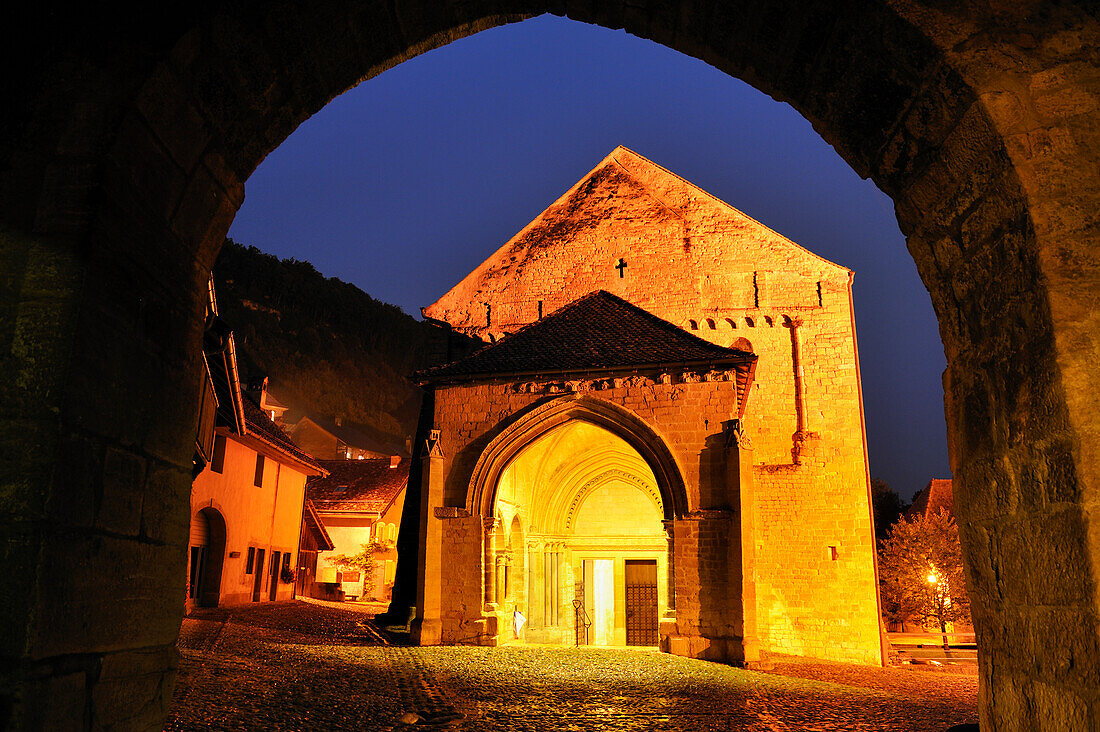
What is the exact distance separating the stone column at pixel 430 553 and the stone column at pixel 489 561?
2.79ft

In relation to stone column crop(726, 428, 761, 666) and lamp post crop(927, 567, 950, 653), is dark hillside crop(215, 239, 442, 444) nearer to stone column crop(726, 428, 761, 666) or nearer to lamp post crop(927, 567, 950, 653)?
lamp post crop(927, 567, 950, 653)

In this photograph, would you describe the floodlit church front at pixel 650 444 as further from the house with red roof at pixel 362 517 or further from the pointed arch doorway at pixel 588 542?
the house with red roof at pixel 362 517

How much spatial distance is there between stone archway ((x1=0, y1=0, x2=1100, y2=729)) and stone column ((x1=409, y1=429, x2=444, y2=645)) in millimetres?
11678

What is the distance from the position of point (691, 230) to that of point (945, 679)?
12.5 m

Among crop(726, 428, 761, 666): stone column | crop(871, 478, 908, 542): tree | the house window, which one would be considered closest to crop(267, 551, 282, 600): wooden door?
the house window

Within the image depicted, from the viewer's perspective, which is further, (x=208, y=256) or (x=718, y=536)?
(x=718, y=536)

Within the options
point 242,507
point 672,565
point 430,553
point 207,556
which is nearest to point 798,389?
point 672,565

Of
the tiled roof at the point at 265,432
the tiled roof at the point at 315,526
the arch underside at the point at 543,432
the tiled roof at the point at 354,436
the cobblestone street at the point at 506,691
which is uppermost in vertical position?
the tiled roof at the point at 354,436

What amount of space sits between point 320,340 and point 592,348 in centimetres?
5267

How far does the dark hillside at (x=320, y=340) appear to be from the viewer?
58.0 m

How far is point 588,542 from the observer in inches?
778

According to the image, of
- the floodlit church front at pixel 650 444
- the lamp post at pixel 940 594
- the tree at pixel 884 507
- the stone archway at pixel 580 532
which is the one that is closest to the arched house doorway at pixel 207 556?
the floodlit church front at pixel 650 444

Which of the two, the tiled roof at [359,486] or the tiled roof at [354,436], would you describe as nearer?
the tiled roof at [359,486]

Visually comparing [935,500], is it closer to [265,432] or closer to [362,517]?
[362,517]
